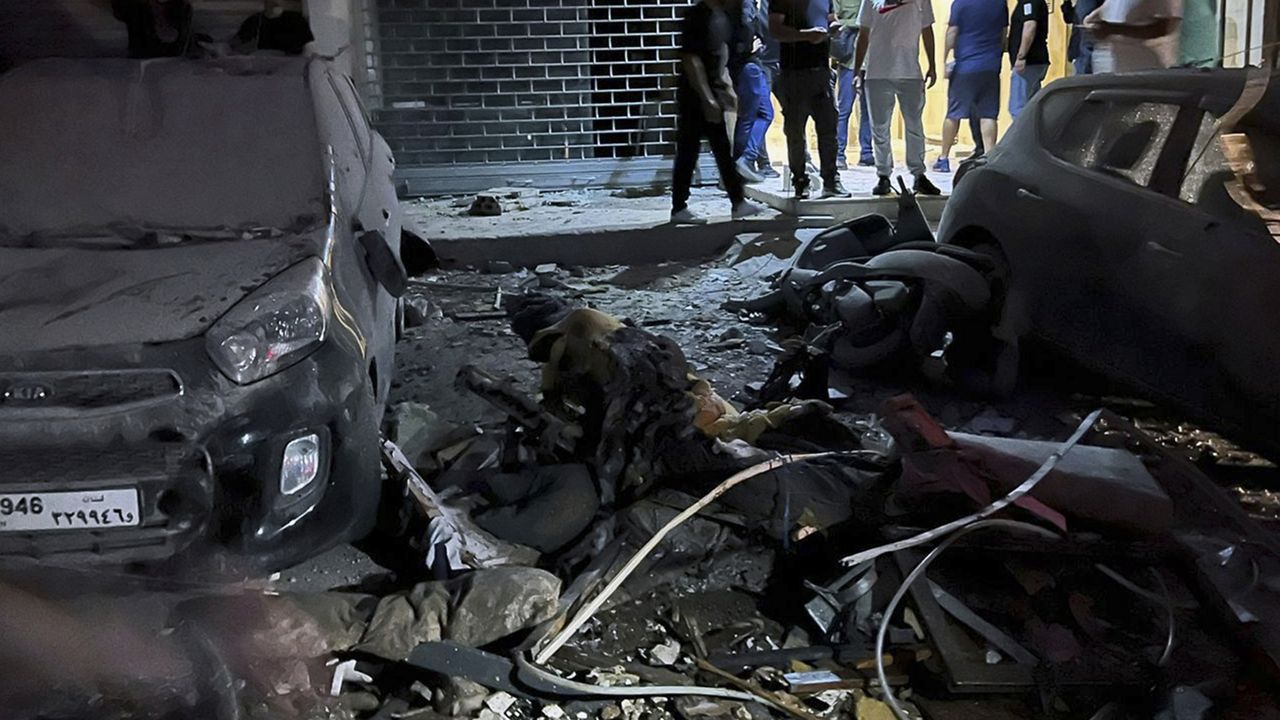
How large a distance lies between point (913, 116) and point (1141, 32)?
294 cm

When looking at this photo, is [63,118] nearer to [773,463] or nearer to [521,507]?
[521,507]

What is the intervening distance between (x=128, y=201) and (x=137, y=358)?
1.04 m

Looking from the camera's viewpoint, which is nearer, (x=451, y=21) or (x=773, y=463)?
(x=773, y=463)

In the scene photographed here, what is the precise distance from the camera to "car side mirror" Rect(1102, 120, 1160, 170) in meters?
4.80

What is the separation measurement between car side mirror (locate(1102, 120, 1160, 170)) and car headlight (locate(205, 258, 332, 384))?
11.8ft

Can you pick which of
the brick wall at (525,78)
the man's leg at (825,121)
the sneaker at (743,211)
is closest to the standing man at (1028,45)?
the man's leg at (825,121)

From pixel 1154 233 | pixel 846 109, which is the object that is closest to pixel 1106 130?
pixel 1154 233

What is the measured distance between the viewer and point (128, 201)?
3814 mm

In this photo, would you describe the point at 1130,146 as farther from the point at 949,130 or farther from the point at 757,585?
the point at 949,130

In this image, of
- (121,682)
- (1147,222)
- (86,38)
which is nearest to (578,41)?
(86,38)

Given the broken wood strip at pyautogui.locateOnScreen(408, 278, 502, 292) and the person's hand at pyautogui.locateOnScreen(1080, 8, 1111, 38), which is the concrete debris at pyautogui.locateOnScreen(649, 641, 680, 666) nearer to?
the broken wood strip at pyautogui.locateOnScreen(408, 278, 502, 292)

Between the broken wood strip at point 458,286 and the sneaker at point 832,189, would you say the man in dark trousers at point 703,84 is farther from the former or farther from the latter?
the broken wood strip at point 458,286

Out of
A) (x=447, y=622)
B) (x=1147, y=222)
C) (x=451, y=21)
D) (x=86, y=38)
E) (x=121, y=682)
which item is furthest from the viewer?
(x=451, y=21)

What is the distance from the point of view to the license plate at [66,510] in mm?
2889
